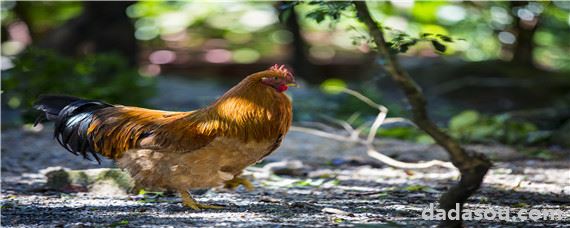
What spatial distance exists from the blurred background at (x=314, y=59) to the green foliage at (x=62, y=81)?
0.06ft

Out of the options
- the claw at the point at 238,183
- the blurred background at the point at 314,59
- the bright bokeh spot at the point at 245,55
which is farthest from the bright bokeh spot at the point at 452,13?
the claw at the point at 238,183

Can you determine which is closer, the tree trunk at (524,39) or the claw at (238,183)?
the claw at (238,183)

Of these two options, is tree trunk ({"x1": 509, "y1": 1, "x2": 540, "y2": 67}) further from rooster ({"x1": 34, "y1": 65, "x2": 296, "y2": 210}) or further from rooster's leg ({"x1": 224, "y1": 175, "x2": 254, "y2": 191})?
rooster ({"x1": 34, "y1": 65, "x2": 296, "y2": 210})

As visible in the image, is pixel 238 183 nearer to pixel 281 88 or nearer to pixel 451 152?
pixel 281 88

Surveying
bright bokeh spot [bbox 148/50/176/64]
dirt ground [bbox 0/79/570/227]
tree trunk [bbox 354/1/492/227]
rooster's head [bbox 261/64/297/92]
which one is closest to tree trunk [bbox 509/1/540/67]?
dirt ground [bbox 0/79/570/227]

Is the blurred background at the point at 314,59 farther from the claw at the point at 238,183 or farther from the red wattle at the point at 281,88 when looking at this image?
the claw at the point at 238,183

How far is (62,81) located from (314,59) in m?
9.82

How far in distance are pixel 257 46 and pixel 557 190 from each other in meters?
13.4

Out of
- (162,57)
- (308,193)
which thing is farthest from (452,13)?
(308,193)

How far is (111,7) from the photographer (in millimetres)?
12289

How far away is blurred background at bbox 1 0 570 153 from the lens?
8.17 metres

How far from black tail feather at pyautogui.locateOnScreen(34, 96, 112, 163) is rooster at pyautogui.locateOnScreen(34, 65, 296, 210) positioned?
0.05 m

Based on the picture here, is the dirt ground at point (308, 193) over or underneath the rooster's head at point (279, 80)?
underneath

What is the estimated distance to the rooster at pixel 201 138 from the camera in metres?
4.52
